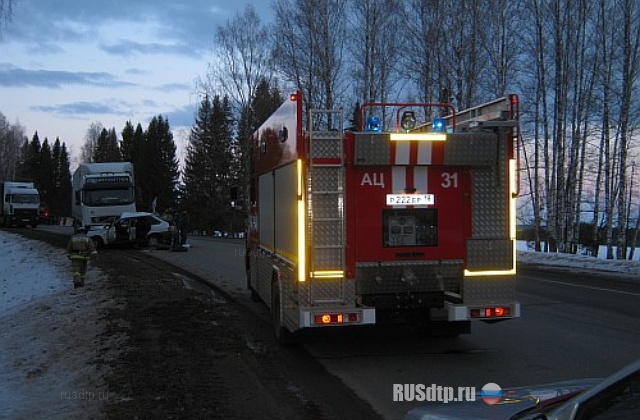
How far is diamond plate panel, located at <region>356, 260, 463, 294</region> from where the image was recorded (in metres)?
7.45

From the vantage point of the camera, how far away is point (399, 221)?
7.53 meters

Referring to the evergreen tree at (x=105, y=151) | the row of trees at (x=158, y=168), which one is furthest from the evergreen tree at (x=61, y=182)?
the row of trees at (x=158, y=168)

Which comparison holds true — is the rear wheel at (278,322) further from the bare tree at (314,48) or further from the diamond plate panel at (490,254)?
the bare tree at (314,48)

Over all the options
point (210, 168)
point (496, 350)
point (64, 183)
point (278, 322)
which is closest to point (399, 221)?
point (496, 350)

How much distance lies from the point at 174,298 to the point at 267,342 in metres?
4.24

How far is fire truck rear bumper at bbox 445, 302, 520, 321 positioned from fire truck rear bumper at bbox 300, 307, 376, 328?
95cm

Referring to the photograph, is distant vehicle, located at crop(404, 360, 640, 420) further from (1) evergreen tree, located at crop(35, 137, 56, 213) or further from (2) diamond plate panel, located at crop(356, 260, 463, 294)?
(1) evergreen tree, located at crop(35, 137, 56, 213)

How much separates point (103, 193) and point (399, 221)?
83.7 ft

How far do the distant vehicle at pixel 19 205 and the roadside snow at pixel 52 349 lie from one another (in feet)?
130

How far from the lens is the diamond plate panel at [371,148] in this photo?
7.25 m

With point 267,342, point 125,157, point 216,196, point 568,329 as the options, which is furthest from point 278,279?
point 125,157

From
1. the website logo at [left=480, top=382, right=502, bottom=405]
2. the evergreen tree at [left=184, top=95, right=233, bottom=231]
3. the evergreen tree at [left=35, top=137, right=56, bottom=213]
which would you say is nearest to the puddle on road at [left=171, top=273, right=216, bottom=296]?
the website logo at [left=480, top=382, right=502, bottom=405]

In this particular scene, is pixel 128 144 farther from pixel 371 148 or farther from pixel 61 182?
pixel 371 148

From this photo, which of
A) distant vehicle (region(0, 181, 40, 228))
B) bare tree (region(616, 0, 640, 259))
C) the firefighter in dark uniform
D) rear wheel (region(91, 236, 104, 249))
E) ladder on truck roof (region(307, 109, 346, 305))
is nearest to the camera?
ladder on truck roof (region(307, 109, 346, 305))
